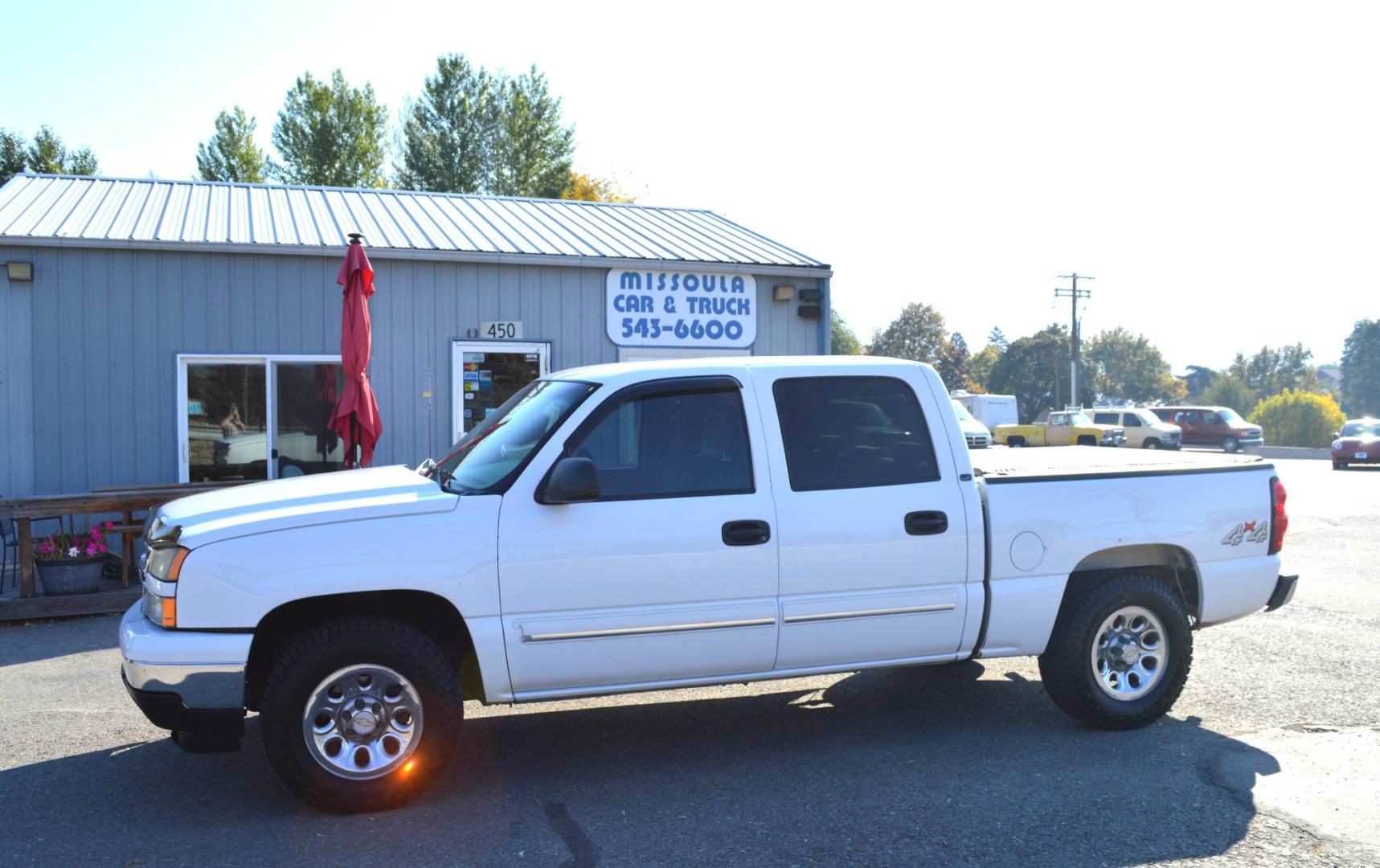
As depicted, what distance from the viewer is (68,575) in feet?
27.9

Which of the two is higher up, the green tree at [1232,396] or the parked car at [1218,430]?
the green tree at [1232,396]

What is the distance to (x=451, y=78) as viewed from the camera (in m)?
42.8

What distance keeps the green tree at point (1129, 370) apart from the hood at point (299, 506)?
84792 mm

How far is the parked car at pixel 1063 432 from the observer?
34375mm

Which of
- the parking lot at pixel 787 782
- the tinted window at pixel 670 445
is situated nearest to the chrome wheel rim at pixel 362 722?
the parking lot at pixel 787 782

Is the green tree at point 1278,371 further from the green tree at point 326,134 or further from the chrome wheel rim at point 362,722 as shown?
the chrome wheel rim at point 362,722

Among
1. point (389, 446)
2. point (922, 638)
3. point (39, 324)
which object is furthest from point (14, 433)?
point (922, 638)

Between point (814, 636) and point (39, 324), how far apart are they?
9047mm

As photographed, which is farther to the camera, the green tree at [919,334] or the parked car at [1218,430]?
the green tree at [919,334]

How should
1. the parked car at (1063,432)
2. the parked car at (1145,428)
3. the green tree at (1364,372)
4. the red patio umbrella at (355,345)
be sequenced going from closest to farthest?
the red patio umbrella at (355,345) → the parked car at (1063,432) → the parked car at (1145,428) → the green tree at (1364,372)

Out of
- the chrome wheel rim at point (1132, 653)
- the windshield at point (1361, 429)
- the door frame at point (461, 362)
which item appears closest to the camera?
the chrome wheel rim at point (1132, 653)

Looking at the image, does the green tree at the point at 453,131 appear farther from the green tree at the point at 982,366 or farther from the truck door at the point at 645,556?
the green tree at the point at 982,366

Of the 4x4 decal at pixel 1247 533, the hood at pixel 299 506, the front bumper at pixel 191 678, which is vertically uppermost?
the hood at pixel 299 506

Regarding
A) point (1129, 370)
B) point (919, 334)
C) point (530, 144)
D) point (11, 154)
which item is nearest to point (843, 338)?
point (919, 334)
